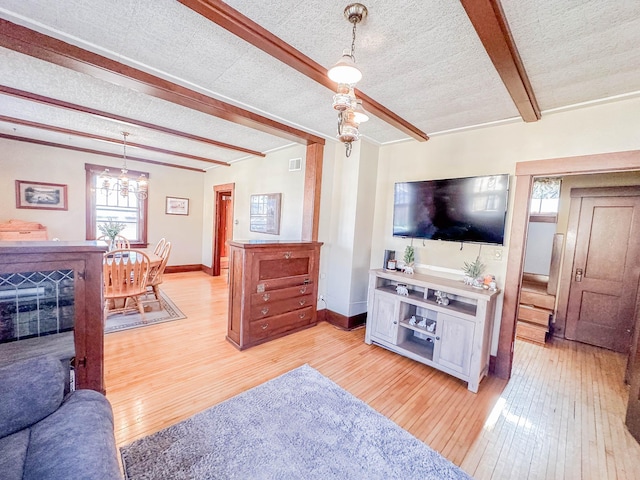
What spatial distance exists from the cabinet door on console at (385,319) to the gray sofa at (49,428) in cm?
251

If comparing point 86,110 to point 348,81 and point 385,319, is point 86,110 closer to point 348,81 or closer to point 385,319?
point 348,81

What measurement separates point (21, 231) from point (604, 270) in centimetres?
854

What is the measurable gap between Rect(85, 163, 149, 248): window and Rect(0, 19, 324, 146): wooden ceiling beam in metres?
4.01

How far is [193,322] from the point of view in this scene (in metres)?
3.62

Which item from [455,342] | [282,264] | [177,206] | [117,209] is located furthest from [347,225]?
[117,209]

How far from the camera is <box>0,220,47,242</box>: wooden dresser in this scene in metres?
4.12

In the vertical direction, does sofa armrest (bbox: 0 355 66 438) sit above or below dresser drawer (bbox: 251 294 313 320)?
above

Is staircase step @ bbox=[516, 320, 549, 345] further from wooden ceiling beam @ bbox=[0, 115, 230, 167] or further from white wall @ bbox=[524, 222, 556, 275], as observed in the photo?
wooden ceiling beam @ bbox=[0, 115, 230, 167]

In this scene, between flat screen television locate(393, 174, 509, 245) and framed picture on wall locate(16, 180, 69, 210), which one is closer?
flat screen television locate(393, 174, 509, 245)

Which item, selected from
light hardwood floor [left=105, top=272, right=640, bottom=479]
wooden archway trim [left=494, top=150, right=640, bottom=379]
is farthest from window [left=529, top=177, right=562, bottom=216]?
light hardwood floor [left=105, top=272, right=640, bottom=479]

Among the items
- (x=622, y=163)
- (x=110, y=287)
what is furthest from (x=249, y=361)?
(x=622, y=163)

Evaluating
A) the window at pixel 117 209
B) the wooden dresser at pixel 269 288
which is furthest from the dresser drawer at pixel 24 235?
the wooden dresser at pixel 269 288

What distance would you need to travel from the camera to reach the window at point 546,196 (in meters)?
3.78

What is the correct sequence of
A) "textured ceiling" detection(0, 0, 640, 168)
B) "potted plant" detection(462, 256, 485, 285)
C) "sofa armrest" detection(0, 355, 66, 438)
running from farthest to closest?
"potted plant" detection(462, 256, 485, 285) → "textured ceiling" detection(0, 0, 640, 168) → "sofa armrest" detection(0, 355, 66, 438)
